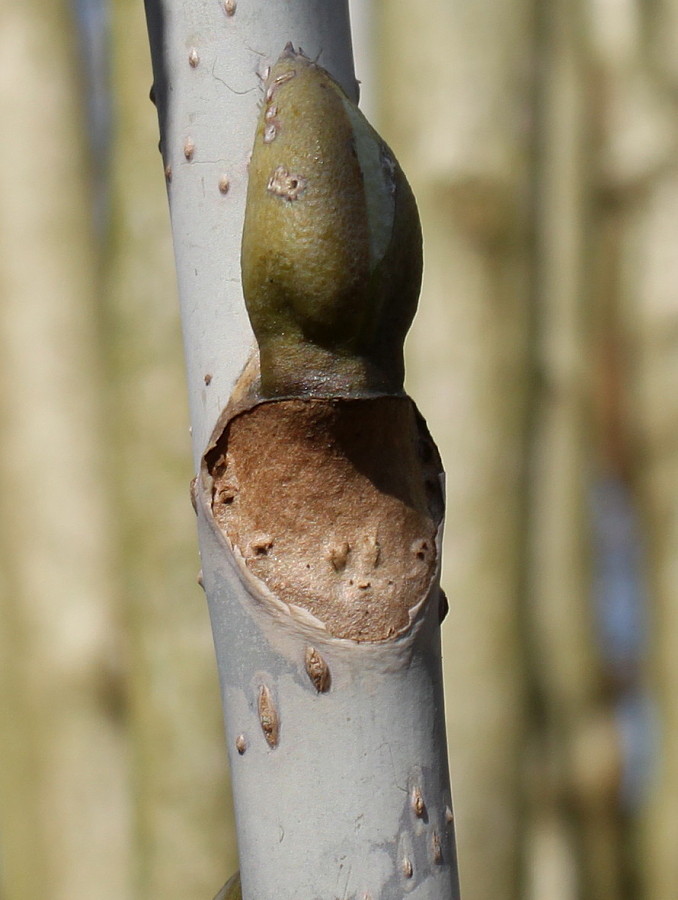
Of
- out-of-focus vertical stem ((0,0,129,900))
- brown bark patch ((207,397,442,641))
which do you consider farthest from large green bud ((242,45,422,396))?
out-of-focus vertical stem ((0,0,129,900))

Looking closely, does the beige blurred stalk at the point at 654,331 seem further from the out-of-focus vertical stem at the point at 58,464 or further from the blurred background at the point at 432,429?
the out-of-focus vertical stem at the point at 58,464

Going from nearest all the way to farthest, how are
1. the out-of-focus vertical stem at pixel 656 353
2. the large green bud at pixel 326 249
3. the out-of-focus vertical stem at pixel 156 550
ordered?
the large green bud at pixel 326 249 < the out-of-focus vertical stem at pixel 156 550 < the out-of-focus vertical stem at pixel 656 353

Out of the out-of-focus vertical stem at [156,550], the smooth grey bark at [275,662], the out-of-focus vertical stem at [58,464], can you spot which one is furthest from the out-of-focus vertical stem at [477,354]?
the smooth grey bark at [275,662]

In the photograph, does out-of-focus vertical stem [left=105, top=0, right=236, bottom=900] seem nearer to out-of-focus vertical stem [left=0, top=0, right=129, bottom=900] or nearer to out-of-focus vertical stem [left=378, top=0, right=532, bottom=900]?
out-of-focus vertical stem [left=0, top=0, right=129, bottom=900]

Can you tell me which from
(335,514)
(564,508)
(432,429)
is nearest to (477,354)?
(432,429)

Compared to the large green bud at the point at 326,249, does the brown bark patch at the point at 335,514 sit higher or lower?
lower

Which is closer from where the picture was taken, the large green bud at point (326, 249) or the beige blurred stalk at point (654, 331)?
the large green bud at point (326, 249)

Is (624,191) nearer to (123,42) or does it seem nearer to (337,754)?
(123,42)
